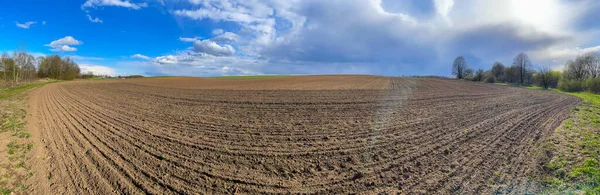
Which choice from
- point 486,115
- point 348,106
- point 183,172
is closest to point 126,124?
point 183,172

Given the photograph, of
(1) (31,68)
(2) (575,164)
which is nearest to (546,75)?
(2) (575,164)

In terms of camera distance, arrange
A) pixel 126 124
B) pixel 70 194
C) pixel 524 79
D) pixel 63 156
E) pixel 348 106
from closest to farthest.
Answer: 1. pixel 70 194
2. pixel 63 156
3. pixel 126 124
4. pixel 348 106
5. pixel 524 79

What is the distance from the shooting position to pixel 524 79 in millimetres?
63375

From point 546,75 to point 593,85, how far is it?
17.8 m

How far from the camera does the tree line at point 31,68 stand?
146 feet

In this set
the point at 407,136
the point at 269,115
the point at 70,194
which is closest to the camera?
the point at 70,194

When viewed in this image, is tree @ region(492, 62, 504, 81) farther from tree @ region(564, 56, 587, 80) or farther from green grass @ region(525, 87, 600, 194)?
green grass @ region(525, 87, 600, 194)

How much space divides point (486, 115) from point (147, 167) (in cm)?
1509

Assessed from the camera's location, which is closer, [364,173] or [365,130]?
[364,173]

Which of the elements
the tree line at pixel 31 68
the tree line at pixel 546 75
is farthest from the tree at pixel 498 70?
the tree line at pixel 31 68

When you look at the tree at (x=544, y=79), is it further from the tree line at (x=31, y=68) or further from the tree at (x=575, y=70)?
the tree line at (x=31, y=68)

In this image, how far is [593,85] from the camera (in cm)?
3516

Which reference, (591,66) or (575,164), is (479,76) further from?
(575,164)

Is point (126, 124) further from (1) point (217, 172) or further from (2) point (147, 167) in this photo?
(1) point (217, 172)
